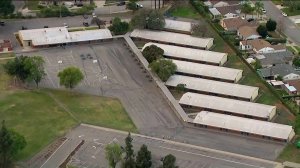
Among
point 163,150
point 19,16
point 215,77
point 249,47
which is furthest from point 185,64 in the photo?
point 19,16

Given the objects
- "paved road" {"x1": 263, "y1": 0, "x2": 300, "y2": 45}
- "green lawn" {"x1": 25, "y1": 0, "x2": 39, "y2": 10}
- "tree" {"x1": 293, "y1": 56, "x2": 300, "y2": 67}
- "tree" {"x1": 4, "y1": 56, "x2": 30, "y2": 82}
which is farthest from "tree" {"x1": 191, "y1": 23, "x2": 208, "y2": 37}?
"green lawn" {"x1": 25, "y1": 0, "x2": 39, "y2": 10}

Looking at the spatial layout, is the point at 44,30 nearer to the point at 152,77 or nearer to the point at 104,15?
the point at 104,15

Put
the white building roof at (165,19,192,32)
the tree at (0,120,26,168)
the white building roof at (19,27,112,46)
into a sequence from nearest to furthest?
1. the tree at (0,120,26,168)
2. the white building roof at (19,27,112,46)
3. the white building roof at (165,19,192,32)

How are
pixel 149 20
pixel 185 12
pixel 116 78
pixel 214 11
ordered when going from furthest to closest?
pixel 185 12 → pixel 214 11 → pixel 149 20 → pixel 116 78

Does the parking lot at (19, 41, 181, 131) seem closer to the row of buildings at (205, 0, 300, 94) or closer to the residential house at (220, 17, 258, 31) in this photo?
the row of buildings at (205, 0, 300, 94)

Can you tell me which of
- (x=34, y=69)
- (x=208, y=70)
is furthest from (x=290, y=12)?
(x=34, y=69)

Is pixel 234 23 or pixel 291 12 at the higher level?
pixel 291 12

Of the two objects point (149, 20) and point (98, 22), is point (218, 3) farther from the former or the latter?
point (98, 22)
